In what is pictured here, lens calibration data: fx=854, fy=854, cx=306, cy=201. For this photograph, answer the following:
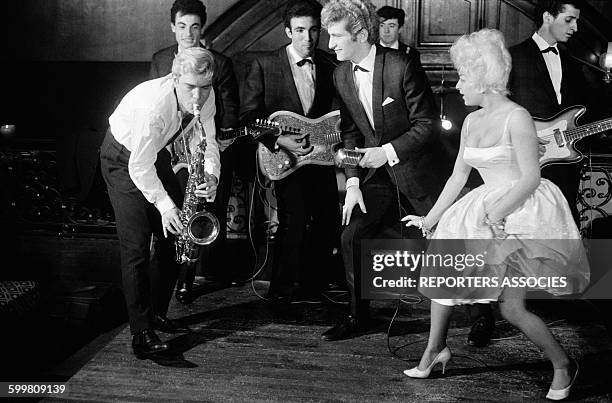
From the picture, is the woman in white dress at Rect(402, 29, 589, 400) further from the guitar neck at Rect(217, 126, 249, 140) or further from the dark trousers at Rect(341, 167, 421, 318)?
the guitar neck at Rect(217, 126, 249, 140)

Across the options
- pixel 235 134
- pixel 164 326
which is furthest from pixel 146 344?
pixel 235 134

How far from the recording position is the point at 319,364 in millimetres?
4516

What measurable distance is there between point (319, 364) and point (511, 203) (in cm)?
136

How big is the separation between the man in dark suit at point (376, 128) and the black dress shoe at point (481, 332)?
70cm

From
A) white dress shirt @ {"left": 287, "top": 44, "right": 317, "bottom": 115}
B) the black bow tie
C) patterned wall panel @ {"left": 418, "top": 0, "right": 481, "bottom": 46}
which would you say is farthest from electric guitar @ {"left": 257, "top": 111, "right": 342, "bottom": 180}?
patterned wall panel @ {"left": 418, "top": 0, "right": 481, "bottom": 46}

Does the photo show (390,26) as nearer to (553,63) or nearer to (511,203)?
(553,63)

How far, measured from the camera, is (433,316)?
4180 mm

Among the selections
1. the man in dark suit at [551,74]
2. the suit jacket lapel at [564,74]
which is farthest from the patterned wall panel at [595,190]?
the suit jacket lapel at [564,74]

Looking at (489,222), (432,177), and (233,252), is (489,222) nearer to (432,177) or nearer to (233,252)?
(432,177)

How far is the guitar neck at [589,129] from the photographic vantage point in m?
4.96

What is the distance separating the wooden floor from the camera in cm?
414

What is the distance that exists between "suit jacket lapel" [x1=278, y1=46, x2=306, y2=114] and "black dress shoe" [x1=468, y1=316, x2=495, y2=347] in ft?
5.82

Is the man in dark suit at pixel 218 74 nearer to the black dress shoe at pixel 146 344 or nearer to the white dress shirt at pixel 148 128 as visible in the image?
the white dress shirt at pixel 148 128

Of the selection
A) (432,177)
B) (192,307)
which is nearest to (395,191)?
(432,177)
